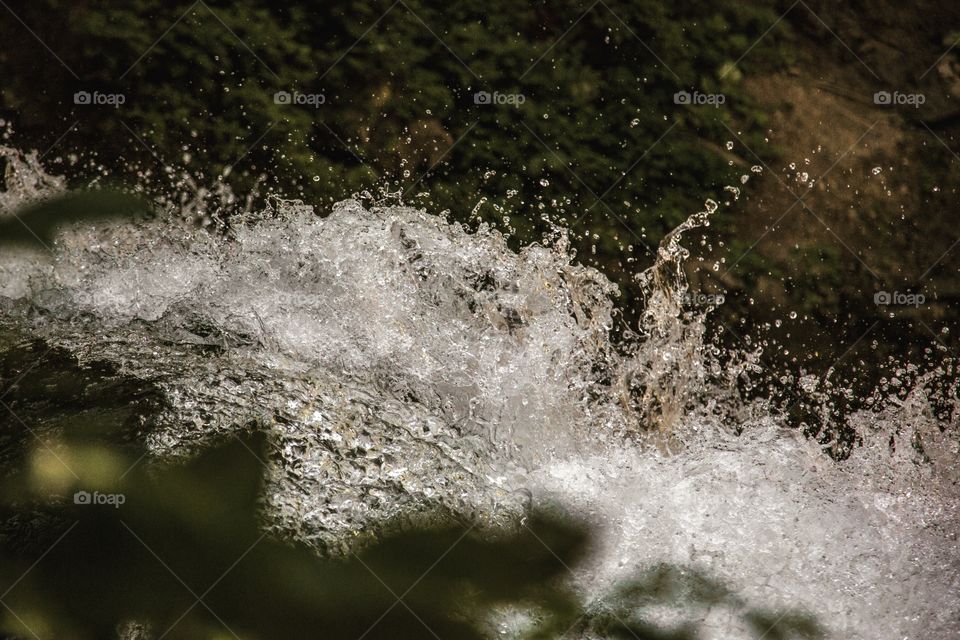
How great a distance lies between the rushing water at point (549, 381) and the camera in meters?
1.84

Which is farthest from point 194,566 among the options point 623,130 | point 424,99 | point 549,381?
point 623,130

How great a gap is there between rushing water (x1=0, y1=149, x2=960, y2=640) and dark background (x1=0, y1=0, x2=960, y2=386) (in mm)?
118

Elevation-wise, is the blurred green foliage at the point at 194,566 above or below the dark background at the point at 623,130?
below

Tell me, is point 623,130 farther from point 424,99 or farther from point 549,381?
point 549,381

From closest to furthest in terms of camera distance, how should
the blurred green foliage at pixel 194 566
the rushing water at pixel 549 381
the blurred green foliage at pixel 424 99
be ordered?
the blurred green foliage at pixel 194 566 < the rushing water at pixel 549 381 < the blurred green foliage at pixel 424 99

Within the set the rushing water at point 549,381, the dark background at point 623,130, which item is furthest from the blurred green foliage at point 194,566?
the dark background at point 623,130

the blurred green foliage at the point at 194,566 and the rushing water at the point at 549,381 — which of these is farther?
the rushing water at the point at 549,381

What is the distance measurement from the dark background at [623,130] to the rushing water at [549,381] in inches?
4.6

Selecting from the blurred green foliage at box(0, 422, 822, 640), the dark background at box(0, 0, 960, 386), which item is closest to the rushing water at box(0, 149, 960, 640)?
the dark background at box(0, 0, 960, 386)

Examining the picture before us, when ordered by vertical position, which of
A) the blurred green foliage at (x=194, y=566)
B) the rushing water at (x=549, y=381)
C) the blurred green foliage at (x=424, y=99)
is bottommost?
the blurred green foliage at (x=194, y=566)

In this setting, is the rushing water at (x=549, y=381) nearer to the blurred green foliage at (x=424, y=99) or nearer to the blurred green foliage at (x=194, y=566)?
the blurred green foliage at (x=424, y=99)

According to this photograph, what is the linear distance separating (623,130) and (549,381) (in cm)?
85

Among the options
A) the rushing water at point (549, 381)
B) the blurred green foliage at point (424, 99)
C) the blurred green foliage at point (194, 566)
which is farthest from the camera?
the blurred green foliage at point (424, 99)

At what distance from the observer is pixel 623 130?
247cm
